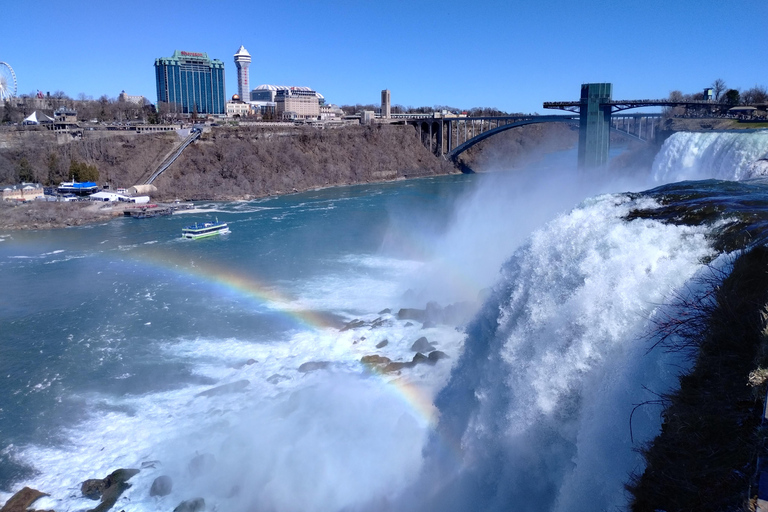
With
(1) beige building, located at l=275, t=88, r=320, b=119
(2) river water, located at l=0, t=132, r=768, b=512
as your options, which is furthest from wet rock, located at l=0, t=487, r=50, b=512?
(1) beige building, located at l=275, t=88, r=320, b=119

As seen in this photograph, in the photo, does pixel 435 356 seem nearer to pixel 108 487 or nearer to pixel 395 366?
pixel 395 366

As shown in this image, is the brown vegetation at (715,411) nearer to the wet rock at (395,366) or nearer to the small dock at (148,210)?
the wet rock at (395,366)

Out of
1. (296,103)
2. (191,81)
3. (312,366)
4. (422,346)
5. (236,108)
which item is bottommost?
(312,366)

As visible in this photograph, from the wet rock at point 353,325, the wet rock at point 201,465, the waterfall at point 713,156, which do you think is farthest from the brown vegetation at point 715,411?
the waterfall at point 713,156

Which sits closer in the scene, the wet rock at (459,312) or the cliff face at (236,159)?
the wet rock at (459,312)

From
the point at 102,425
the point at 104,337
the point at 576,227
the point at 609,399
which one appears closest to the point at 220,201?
the point at 104,337

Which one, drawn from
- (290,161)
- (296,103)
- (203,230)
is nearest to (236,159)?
(290,161)
